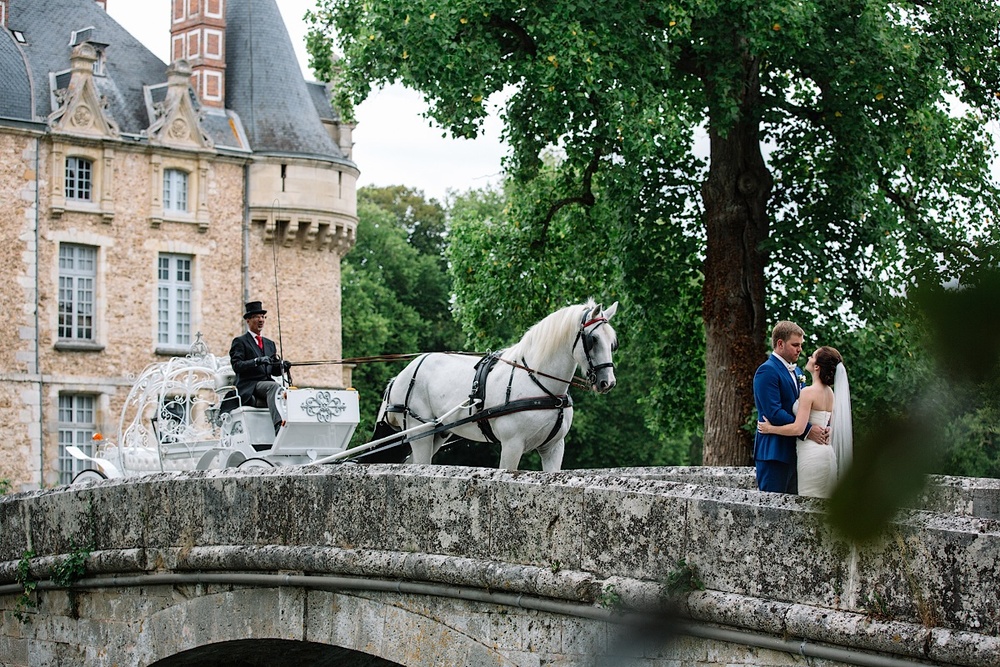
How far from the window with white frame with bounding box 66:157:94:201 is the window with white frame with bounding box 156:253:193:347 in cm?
243

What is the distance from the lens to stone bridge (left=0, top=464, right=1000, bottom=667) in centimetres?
485

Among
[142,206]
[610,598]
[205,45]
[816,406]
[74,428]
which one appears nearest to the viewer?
[610,598]

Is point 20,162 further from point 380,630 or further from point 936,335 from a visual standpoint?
point 936,335

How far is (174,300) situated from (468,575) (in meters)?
29.2

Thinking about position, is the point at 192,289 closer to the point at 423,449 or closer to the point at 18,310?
the point at 18,310

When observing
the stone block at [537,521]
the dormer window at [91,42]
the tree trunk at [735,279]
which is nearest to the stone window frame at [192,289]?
the dormer window at [91,42]

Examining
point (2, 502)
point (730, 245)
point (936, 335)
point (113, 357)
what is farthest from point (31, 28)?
point (936, 335)

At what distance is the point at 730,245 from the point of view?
1623cm

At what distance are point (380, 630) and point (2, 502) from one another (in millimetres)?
4170

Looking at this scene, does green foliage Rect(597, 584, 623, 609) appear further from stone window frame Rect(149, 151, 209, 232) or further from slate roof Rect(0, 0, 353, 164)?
stone window frame Rect(149, 151, 209, 232)

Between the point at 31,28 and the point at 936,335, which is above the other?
the point at 31,28

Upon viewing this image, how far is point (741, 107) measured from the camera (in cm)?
1636

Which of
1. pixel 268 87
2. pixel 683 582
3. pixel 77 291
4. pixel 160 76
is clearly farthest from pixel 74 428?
pixel 683 582

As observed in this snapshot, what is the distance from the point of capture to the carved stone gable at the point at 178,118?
34.5 meters
